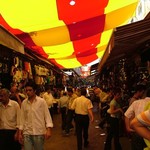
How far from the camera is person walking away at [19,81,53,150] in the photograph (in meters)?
5.57

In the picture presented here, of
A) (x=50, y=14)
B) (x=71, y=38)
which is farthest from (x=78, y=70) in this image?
(x=50, y=14)

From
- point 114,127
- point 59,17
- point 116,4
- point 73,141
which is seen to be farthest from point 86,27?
point 73,141

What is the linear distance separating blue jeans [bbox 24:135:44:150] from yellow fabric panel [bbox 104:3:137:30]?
4.28 metres

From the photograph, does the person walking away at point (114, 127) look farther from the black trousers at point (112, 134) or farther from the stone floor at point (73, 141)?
the stone floor at point (73, 141)

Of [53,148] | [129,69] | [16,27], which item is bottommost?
[53,148]

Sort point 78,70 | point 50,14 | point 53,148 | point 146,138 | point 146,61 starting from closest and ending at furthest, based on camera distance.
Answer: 1. point 146,138
2. point 50,14
3. point 146,61
4. point 53,148
5. point 78,70

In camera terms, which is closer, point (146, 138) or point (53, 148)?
point (146, 138)

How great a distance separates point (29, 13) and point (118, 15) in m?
3.22

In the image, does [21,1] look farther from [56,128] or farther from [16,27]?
[56,128]

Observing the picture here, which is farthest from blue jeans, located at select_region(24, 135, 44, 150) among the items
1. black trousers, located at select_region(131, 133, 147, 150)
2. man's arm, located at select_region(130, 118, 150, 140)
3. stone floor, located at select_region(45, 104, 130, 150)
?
stone floor, located at select_region(45, 104, 130, 150)

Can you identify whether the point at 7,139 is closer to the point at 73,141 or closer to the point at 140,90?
the point at 140,90

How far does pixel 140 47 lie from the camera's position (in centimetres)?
766

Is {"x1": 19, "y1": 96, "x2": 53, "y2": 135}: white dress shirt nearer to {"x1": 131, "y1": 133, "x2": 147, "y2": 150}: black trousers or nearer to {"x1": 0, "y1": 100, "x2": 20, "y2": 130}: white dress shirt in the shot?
{"x1": 0, "y1": 100, "x2": 20, "y2": 130}: white dress shirt

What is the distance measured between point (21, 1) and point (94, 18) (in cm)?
289
